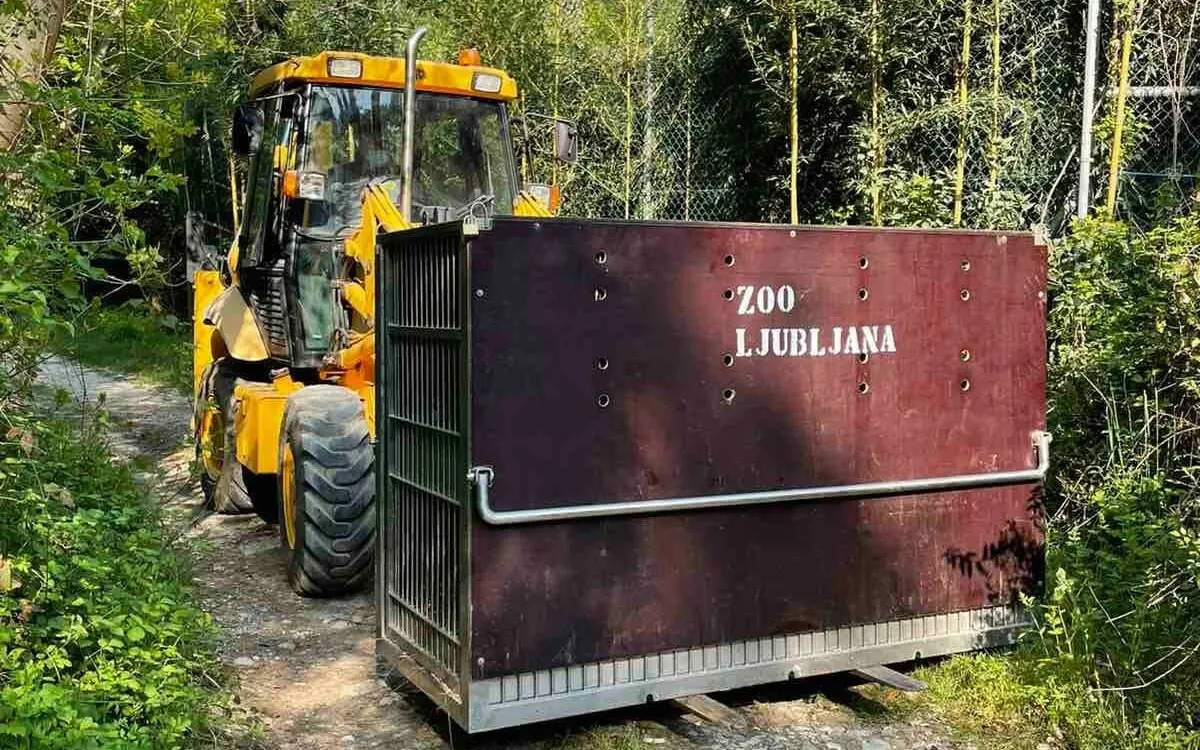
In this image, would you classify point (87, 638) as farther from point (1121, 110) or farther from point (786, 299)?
point (1121, 110)

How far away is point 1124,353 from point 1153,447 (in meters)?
0.51

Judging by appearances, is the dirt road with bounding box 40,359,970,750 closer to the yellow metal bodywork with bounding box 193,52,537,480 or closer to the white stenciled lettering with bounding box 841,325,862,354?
the yellow metal bodywork with bounding box 193,52,537,480

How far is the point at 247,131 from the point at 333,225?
28.3 inches

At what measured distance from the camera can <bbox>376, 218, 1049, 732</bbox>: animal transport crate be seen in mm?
3762

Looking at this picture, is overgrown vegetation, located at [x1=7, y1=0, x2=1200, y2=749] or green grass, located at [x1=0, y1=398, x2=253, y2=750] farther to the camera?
overgrown vegetation, located at [x1=7, y1=0, x2=1200, y2=749]

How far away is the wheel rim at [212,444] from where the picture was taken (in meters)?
7.70

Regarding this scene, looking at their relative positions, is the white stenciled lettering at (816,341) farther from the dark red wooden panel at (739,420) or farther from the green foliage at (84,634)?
the green foliage at (84,634)

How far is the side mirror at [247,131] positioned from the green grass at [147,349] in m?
7.27

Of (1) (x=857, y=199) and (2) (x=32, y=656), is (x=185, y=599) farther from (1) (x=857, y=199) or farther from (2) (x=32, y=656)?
(1) (x=857, y=199)

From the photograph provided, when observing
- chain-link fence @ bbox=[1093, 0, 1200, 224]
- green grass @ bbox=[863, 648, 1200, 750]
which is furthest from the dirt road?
chain-link fence @ bbox=[1093, 0, 1200, 224]

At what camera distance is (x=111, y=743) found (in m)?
3.28

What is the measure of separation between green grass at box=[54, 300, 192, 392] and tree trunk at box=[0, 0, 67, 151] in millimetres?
8694

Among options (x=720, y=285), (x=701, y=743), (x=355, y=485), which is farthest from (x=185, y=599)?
(x=720, y=285)

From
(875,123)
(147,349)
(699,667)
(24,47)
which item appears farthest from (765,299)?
(147,349)
